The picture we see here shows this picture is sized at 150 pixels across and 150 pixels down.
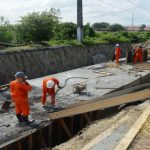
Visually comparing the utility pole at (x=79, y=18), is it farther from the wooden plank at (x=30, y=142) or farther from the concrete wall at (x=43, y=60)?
the wooden plank at (x=30, y=142)

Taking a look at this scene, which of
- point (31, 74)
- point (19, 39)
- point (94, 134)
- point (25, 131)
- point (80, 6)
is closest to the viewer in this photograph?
point (94, 134)

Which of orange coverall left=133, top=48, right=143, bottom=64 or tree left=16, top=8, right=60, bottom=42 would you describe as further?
tree left=16, top=8, right=60, bottom=42

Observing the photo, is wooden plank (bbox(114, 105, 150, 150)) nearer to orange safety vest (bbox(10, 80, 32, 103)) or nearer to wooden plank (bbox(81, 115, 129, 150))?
wooden plank (bbox(81, 115, 129, 150))

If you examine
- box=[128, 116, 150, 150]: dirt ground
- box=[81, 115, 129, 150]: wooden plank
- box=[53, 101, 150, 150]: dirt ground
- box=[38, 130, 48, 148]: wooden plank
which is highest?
box=[128, 116, 150, 150]: dirt ground

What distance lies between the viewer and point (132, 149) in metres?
7.28

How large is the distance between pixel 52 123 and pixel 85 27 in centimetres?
3075

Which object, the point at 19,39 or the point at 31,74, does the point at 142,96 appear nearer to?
the point at 31,74

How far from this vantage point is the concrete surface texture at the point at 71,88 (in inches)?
420

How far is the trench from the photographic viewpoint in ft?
32.6

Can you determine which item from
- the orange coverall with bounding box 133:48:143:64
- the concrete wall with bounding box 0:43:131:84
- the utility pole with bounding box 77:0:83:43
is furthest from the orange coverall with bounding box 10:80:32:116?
the utility pole with bounding box 77:0:83:43

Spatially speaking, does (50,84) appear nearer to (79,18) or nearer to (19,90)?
(19,90)

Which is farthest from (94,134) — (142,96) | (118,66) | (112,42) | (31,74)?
(112,42)

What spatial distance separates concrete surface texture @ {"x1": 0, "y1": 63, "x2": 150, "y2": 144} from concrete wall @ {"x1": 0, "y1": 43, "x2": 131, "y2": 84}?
6.67 ft

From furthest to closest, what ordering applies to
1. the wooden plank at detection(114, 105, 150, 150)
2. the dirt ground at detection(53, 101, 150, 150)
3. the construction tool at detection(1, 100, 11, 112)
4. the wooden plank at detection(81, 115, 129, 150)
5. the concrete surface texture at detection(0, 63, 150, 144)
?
the construction tool at detection(1, 100, 11, 112)
the concrete surface texture at detection(0, 63, 150, 144)
the dirt ground at detection(53, 101, 150, 150)
the wooden plank at detection(81, 115, 129, 150)
the wooden plank at detection(114, 105, 150, 150)
